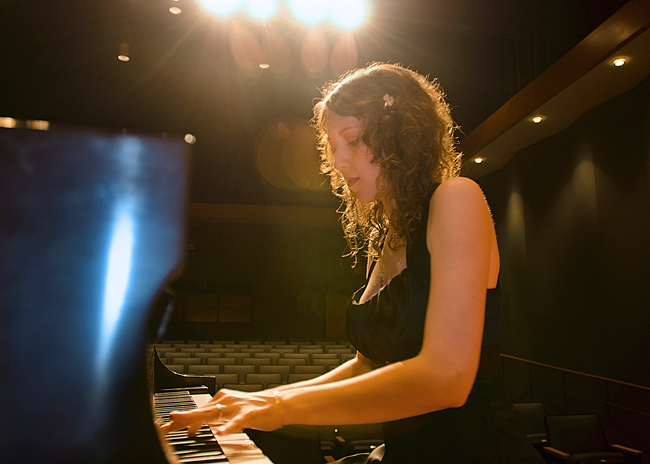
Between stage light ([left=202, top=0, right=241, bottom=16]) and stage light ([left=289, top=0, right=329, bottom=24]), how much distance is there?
72cm

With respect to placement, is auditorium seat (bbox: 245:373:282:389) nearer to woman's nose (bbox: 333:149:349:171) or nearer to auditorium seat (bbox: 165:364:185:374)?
auditorium seat (bbox: 165:364:185:374)

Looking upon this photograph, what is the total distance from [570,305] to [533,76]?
339 centimetres

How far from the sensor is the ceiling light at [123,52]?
717 centimetres

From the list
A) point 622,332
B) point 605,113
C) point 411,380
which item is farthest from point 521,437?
point 605,113

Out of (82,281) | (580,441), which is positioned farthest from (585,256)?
(82,281)

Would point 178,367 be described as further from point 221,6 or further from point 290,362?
point 221,6

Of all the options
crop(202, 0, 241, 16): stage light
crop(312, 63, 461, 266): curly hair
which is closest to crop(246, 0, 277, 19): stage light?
crop(202, 0, 241, 16): stage light

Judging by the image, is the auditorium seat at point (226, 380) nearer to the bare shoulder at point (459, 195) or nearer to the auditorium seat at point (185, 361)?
the auditorium seat at point (185, 361)

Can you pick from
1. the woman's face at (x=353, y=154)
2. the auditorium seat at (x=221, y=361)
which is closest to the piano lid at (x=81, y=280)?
the woman's face at (x=353, y=154)

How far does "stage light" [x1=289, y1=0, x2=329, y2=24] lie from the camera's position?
6000mm

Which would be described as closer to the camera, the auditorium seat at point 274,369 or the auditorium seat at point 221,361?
the auditorium seat at point 274,369

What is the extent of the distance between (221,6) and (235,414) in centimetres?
631

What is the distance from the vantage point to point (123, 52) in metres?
7.27

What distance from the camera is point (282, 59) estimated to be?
25.1 feet
